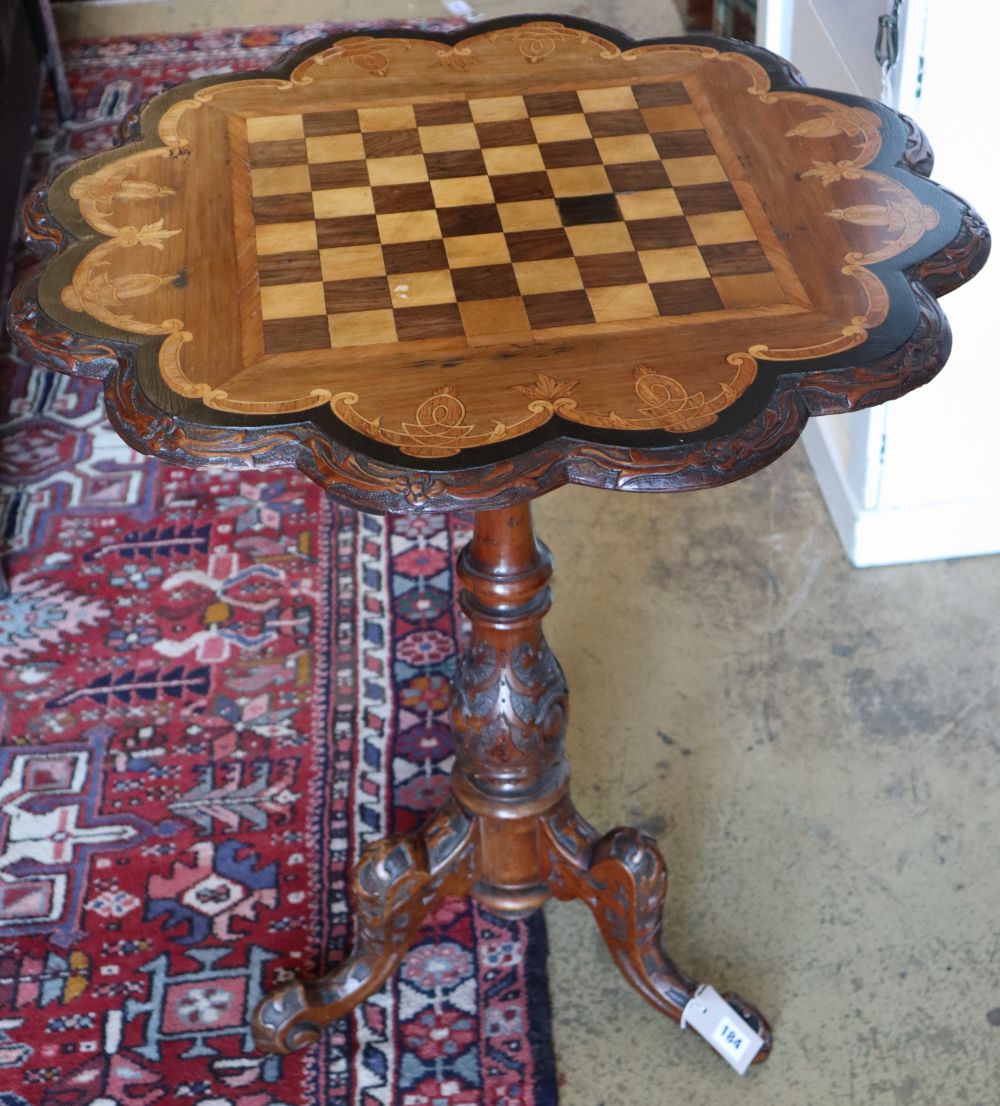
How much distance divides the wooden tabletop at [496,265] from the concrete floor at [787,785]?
965 millimetres

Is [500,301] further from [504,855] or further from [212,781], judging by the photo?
[212,781]

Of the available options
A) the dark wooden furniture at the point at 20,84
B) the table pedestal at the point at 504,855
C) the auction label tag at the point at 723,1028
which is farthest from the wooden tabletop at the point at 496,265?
the dark wooden furniture at the point at 20,84

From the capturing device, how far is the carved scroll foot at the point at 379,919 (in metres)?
1.85

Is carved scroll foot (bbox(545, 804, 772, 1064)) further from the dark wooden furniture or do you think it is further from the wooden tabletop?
the dark wooden furniture

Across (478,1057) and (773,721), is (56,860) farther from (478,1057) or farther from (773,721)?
(773,721)

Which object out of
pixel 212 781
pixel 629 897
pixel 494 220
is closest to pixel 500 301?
pixel 494 220

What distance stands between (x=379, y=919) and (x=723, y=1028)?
47 centimetres

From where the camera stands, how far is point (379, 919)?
1854 mm

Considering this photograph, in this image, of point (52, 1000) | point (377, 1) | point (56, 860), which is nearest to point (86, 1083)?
point (52, 1000)

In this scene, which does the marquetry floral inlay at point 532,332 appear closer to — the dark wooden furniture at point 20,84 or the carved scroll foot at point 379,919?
the carved scroll foot at point 379,919

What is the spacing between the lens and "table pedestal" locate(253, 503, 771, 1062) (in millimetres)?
1732

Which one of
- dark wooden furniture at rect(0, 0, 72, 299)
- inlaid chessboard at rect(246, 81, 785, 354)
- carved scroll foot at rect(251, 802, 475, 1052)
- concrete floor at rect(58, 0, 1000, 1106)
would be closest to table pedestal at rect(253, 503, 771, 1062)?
carved scroll foot at rect(251, 802, 475, 1052)

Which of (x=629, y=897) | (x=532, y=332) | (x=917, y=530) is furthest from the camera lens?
(x=917, y=530)

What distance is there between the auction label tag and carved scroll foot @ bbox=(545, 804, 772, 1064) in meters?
0.01
